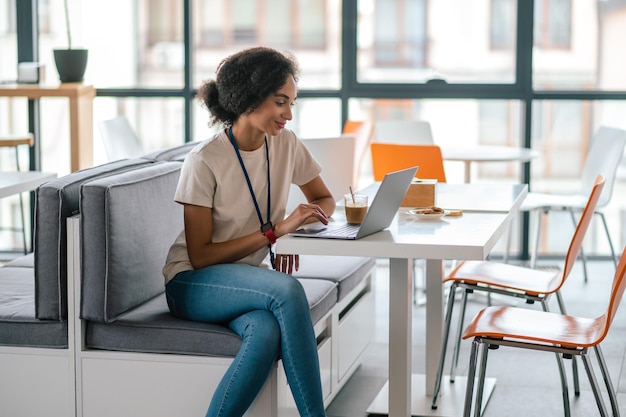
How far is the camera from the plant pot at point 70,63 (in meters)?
6.25

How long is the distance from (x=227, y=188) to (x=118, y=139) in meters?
2.84

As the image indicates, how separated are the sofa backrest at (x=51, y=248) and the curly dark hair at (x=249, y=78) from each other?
56 cm

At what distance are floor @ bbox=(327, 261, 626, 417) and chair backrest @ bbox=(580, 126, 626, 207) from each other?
0.68 m

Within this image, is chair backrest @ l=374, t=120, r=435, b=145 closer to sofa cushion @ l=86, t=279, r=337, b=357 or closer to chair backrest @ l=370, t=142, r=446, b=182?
chair backrest @ l=370, t=142, r=446, b=182

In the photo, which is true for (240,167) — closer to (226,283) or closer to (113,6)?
(226,283)

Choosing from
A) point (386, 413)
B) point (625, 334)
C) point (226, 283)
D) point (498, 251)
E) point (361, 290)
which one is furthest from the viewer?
point (498, 251)

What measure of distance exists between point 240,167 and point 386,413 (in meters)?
1.08

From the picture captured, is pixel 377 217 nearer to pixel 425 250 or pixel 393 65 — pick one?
pixel 425 250

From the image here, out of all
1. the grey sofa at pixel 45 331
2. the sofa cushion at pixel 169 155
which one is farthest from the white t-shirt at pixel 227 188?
the sofa cushion at pixel 169 155

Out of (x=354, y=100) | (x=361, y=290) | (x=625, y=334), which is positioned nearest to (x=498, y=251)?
(x=354, y=100)

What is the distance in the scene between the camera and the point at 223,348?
3033 millimetres

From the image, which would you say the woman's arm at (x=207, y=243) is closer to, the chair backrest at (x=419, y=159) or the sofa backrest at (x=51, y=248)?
the sofa backrest at (x=51, y=248)

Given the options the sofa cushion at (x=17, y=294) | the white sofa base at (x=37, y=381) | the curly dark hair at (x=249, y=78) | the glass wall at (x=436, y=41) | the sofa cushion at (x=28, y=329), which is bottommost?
the white sofa base at (x=37, y=381)

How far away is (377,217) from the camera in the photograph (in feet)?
9.50
